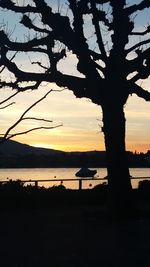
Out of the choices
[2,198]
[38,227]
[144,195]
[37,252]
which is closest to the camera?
[37,252]

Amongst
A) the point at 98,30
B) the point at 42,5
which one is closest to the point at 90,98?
the point at 98,30

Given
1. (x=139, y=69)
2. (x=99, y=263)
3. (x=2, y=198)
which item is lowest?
(x=99, y=263)

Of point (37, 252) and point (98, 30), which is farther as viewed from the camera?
point (98, 30)

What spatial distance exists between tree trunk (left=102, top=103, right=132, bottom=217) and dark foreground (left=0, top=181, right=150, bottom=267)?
588 millimetres

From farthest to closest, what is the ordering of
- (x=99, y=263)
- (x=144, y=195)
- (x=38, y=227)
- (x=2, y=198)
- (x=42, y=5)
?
(x=144, y=195)
(x=2, y=198)
(x=42, y=5)
(x=38, y=227)
(x=99, y=263)

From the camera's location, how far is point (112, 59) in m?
16.7

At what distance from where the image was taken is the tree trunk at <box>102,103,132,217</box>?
16688 millimetres

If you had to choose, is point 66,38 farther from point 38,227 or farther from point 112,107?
point 38,227

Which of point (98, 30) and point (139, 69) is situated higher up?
point (98, 30)

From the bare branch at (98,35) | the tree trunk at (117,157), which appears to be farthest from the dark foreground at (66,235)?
the bare branch at (98,35)

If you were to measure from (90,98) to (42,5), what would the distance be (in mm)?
3157

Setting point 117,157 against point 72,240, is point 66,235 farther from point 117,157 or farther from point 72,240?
point 117,157

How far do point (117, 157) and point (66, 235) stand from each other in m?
4.52

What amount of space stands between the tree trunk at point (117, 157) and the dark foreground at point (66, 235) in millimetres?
588
